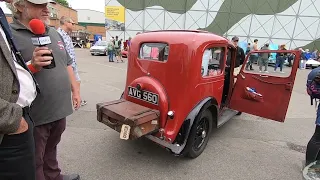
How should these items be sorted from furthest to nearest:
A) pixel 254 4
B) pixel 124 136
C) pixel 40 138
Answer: pixel 254 4 → pixel 124 136 → pixel 40 138

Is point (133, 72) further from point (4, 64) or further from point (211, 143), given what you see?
point (4, 64)

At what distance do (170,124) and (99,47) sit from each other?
17856 mm

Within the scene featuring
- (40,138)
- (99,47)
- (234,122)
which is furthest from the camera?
(99,47)

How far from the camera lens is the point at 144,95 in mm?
3271

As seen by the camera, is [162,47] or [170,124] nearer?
[170,124]

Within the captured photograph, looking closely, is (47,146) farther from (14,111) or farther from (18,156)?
(14,111)

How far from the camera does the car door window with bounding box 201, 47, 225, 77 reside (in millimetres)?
3398

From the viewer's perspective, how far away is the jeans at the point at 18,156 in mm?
1324

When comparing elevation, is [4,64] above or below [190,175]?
above

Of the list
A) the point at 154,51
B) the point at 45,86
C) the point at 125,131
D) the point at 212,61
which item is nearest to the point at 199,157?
the point at 125,131

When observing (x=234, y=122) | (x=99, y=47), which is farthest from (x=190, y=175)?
(x=99, y=47)

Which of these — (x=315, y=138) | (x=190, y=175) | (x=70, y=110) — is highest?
(x=70, y=110)

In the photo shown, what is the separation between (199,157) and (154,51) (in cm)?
180

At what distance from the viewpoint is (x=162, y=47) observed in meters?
3.41
